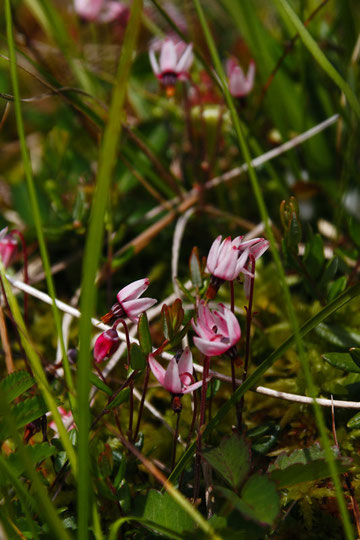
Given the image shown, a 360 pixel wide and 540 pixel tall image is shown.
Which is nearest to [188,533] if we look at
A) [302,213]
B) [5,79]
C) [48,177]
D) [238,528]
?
[238,528]

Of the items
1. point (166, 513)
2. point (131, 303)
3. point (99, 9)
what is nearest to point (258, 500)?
point (166, 513)

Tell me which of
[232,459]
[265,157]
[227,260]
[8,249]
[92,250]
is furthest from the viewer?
[265,157]

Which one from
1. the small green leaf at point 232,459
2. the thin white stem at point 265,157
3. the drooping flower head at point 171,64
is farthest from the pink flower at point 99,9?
the small green leaf at point 232,459

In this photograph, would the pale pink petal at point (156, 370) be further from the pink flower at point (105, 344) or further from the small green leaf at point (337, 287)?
the small green leaf at point (337, 287)

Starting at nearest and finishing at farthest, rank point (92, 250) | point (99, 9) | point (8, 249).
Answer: point (92, 250) < point (8, 249) < point (99, 9)

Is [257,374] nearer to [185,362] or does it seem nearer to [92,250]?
[185,362]

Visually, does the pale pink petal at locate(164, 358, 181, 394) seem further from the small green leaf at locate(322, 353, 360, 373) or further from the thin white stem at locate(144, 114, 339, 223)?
the thin white stem at locate(144, 114, 339, 223)

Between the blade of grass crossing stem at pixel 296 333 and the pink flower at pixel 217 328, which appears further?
the pink flower at pixel 217 328
